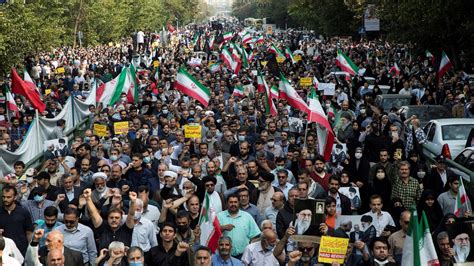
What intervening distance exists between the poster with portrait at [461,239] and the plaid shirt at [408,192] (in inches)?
109

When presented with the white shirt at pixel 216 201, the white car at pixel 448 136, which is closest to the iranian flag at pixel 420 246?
the white shirt at pixel 216 201

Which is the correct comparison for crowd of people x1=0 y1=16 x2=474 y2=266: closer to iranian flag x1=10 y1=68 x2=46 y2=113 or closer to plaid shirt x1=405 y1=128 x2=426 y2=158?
plaid shirt x1=405 y1=128 x2=426 y2=158

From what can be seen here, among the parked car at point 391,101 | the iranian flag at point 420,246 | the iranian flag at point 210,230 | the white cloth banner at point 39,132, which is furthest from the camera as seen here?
the parked car at point 391,101

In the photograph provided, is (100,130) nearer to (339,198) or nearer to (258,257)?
(339,198)

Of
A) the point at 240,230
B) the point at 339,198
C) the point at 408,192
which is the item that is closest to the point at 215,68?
the point at 408,192

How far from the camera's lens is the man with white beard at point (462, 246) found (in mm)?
8477

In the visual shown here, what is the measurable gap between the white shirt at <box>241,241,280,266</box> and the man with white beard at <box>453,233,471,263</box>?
68.3 inches

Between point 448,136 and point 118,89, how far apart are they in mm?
8677

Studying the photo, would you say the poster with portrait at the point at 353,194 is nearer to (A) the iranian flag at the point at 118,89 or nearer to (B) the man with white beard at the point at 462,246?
(B) the man with white beard at the point at 462,246

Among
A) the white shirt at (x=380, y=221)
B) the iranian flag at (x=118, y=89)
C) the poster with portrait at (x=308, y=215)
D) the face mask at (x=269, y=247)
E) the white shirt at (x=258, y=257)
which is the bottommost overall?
the iranian flag at (x=118, y=89)

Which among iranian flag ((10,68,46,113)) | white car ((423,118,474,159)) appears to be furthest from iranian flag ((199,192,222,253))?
iranian flag ((10,68,46,113))

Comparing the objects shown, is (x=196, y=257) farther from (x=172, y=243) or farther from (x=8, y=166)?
(x=8, y=166)

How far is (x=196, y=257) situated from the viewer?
25.4 feet

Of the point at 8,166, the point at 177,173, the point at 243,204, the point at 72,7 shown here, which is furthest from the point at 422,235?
the point at 72,7
